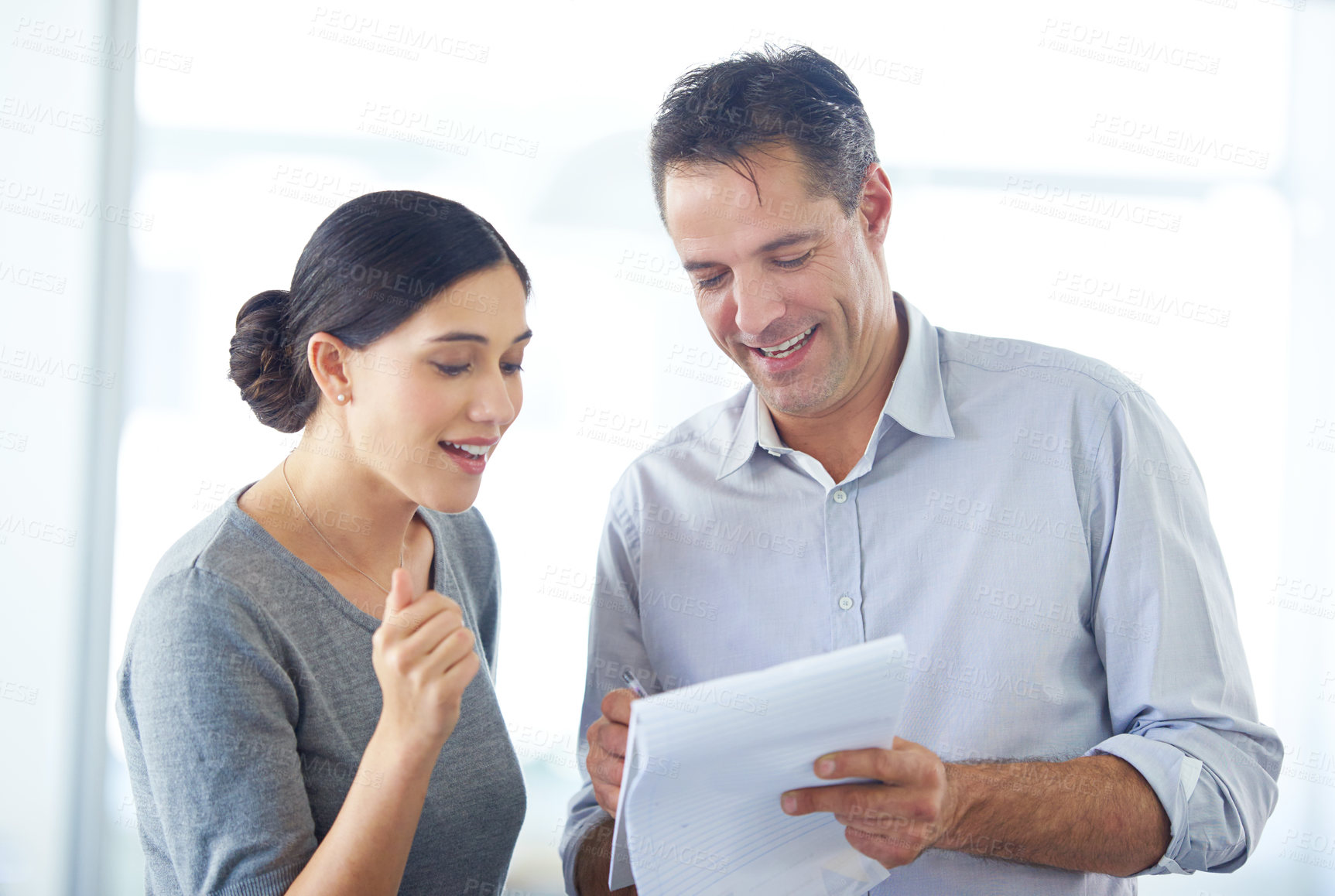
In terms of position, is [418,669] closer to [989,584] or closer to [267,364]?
[267,364]

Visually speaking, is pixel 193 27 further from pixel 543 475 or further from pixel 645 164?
pixel 543 475

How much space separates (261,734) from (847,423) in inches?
37.7

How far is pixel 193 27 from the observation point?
2.53m

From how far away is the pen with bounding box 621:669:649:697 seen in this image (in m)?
1.25

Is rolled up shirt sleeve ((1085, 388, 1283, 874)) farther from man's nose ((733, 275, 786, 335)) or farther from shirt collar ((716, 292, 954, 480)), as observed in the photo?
man's nose ((733, 275, 786, 335))

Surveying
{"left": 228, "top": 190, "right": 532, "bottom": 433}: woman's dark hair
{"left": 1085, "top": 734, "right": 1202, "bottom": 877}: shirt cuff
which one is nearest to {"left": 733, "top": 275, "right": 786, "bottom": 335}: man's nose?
{"left": 228, "top": 190, "right": 532, "bottom": 433}: woman's dark hair

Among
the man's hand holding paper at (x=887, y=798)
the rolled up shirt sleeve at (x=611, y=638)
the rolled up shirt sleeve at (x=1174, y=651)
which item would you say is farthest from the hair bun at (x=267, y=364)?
the rolled up shirt sleeve at (x=1174, y=651)

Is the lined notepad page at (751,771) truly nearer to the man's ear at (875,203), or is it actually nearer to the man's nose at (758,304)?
the man's nose at (758,304)

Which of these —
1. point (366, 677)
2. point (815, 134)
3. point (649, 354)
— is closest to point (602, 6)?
point (649, 354)

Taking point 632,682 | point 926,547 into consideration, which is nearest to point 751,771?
point 632,682

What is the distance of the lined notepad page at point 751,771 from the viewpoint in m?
Answer: 0.91

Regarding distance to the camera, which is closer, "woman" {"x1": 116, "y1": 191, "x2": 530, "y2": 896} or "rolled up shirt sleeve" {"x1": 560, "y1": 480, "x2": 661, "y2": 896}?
"woman" {"x1": 116, "y1": 191, "x2": 530, "y2": 896}

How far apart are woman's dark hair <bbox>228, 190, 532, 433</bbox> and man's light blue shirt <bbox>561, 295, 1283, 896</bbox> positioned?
0.51 metres

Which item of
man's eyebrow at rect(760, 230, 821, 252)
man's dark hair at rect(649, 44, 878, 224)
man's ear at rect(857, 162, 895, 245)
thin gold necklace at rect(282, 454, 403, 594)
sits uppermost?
man's dark hair at rect(649, 44, 878, 224)
